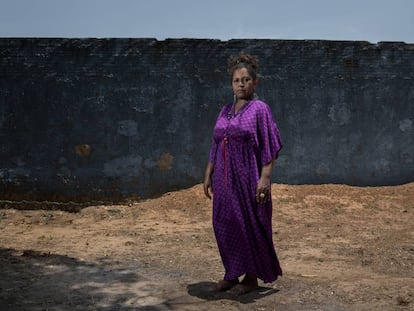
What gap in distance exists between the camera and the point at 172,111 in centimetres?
817

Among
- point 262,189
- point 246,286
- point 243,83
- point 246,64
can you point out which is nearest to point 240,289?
point 246,286

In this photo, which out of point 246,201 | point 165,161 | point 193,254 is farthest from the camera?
point 165,161

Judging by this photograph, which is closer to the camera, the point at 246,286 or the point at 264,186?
the point at 264,186

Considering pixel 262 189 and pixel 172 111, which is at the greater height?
pixel 172 111

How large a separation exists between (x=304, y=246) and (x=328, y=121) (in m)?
3.69

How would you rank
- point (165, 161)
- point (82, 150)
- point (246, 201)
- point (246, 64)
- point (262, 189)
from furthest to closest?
point (165, 161)
point (82, 150)
point (246, 64)
point (246, 201)
point (262, 189)

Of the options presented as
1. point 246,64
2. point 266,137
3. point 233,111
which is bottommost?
point 266,137

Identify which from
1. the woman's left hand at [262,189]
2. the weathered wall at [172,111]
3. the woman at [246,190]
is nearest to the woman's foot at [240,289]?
the woman at [246,190]

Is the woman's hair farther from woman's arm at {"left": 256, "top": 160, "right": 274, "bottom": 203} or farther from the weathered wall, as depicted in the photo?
the weathered wall

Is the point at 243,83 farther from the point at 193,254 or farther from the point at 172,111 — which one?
the point at 172,111

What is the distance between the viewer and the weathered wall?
7.90m

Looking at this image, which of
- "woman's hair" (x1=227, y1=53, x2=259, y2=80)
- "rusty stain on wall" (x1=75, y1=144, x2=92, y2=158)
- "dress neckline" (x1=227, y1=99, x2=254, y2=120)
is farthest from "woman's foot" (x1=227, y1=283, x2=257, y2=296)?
"rusty stain on wall" (x1=75, y1=144, x2=92, y2=158)

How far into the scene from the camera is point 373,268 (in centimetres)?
439

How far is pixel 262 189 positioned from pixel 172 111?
5.06 metres
